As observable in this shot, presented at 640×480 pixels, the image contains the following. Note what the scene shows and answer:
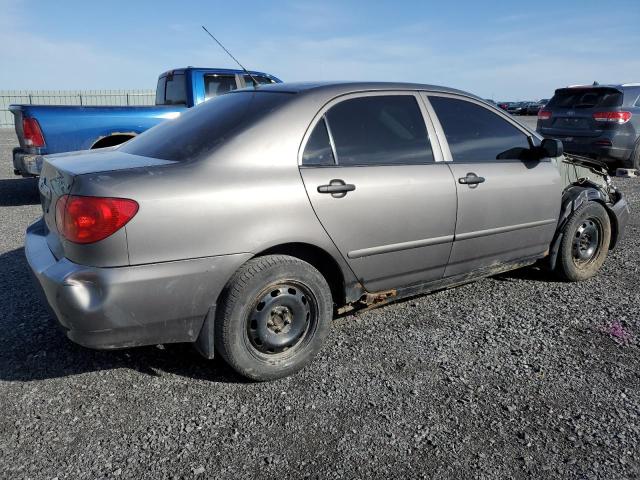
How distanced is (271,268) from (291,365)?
58 centimetres

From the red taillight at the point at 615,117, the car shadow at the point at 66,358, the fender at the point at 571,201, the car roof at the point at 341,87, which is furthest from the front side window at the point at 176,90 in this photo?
the red taillight at the point at 615,117

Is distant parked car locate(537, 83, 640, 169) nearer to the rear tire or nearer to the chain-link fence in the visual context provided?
the rear tire

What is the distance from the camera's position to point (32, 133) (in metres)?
6.73

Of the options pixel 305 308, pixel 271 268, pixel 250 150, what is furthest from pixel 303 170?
pixel 305 308

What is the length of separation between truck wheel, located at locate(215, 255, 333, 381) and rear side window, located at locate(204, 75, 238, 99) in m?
6.26

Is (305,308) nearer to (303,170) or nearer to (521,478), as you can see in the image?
(303,170)

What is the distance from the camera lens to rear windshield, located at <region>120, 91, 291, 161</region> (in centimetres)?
290

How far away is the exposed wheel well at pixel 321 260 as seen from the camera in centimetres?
295

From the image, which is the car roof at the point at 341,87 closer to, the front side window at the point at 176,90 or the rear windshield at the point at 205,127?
the rear windshield at the point at 205,127

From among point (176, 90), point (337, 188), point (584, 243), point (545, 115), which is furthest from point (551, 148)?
point (545, 115)

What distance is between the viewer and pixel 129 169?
8.70 ft

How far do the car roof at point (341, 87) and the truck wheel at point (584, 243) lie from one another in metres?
1.62

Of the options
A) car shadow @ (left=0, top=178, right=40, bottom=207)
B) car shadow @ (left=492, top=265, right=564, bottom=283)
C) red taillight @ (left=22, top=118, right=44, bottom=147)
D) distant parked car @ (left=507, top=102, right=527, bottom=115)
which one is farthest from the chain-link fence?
distant parked car @ (left=507, top=102, right=527, bottom=115)

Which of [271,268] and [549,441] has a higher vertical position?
[271,268]
